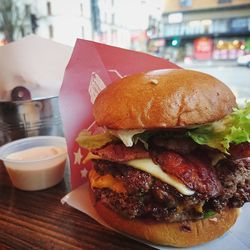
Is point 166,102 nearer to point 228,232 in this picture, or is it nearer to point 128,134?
point 128,134

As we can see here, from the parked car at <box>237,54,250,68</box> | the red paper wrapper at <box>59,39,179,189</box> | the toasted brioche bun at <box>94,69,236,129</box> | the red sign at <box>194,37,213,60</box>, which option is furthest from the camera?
the red sign at <box>194,37,213,60</box>

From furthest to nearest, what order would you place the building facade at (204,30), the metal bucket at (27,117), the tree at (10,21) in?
the tree at (10,21)
the building facade at (204,30)
the metal bucket at (27,117)

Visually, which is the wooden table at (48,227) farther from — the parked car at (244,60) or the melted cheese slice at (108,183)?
the parked car at (244,60)

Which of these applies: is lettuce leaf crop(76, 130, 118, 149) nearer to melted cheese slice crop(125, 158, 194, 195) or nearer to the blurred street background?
melted cheese slice crop(125, 158, 194, 195)

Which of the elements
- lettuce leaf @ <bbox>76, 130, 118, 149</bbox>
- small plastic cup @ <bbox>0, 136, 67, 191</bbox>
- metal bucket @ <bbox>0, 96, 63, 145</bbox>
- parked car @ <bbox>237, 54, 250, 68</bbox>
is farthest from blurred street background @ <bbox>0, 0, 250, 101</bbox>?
lettuce leaf @ <bbox>76, 130, 118, 149</bbox>

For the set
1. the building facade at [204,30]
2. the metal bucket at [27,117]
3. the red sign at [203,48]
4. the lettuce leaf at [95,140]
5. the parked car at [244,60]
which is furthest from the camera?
the red sign at [203,48]

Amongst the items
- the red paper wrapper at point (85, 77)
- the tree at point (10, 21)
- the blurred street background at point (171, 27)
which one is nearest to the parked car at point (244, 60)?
the blurred street background at point (171, 27)

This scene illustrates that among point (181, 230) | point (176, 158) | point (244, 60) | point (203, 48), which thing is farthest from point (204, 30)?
point (181, 230)
